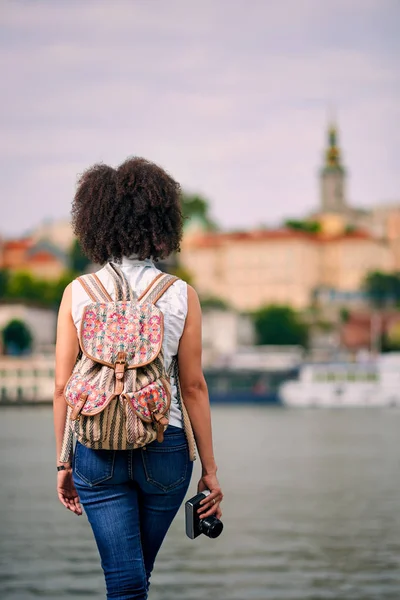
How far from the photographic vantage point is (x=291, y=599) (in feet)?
12.2

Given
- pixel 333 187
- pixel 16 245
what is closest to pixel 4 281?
pixel 16 245

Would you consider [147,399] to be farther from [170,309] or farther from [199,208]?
[199,208]

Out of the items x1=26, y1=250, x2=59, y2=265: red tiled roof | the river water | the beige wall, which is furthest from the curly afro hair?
the beige wall

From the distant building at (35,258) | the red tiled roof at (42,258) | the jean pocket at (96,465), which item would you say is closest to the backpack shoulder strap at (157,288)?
the jean pocket at (96,465)

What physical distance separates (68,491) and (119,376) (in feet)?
0.80

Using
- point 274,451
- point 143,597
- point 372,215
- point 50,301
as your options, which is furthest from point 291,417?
point 372,215

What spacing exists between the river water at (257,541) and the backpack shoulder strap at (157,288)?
2.08m

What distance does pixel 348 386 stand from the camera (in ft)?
116

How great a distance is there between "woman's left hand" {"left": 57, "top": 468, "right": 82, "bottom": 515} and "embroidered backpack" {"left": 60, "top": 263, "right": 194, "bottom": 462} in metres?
→ 0.09

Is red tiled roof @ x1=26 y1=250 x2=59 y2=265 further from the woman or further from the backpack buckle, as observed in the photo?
the backpack buckle

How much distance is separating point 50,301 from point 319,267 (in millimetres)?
22084

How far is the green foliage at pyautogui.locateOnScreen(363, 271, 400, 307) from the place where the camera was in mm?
66312

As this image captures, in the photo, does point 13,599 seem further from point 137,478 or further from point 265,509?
point 265,509

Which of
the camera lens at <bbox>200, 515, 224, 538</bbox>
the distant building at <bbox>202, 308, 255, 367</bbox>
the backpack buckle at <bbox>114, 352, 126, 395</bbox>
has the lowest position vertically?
the camera lens at <bbox>200, 515, 224, 538</bbox>
